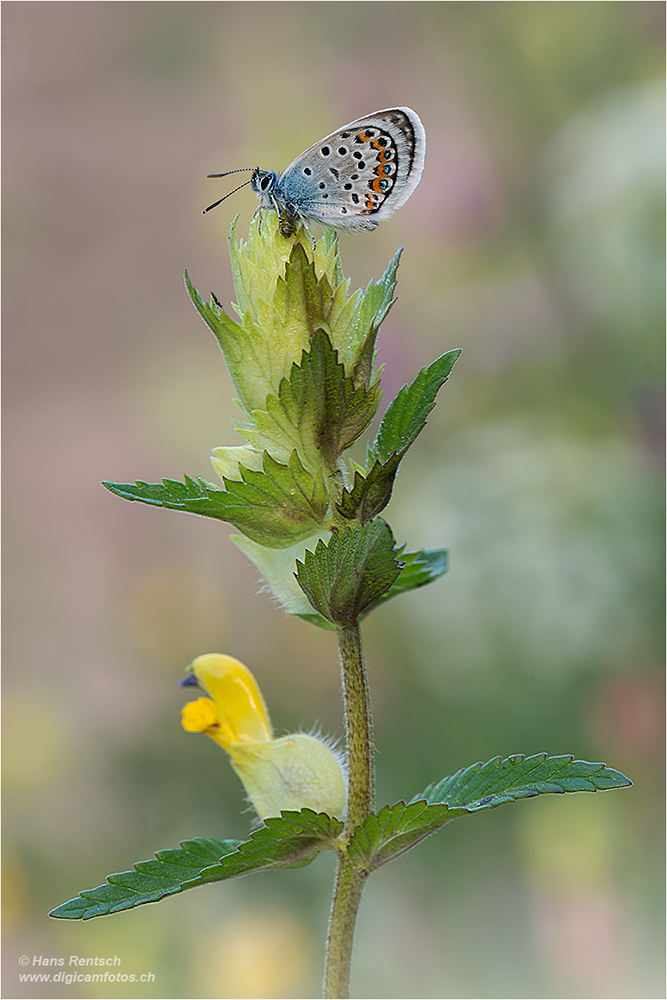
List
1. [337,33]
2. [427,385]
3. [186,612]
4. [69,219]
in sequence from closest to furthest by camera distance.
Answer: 1. [427,385]
2. [186,612]
3. [337,33]
4. [69,219]

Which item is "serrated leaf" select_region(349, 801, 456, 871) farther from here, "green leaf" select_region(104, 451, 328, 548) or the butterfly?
the butterfly

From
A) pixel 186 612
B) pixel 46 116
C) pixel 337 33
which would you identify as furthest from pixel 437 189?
pixel 46 116

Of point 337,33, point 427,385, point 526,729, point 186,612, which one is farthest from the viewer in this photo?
point 337,33

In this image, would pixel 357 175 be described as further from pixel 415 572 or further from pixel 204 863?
pixel 204 863

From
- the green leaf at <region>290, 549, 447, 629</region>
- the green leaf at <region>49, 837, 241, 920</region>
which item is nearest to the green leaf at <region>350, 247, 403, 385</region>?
the green leaf at <region>290, 549, 447, 629</region>

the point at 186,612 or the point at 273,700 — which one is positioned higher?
the point at 186,612

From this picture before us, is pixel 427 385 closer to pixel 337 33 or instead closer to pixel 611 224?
pixel 611 224

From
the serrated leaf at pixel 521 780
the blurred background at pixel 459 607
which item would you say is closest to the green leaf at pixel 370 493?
the serrated leaf at pixel 521 780

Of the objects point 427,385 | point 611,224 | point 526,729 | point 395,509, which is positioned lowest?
point 526,729
